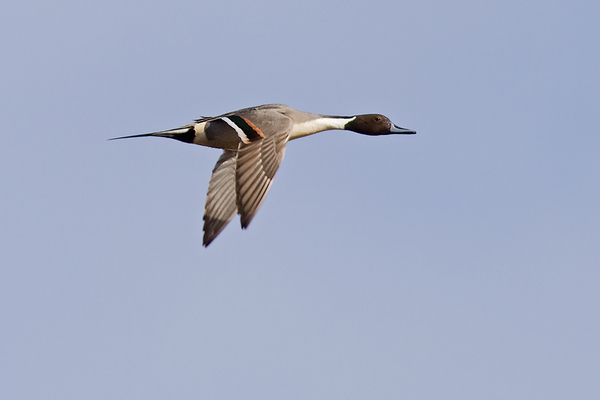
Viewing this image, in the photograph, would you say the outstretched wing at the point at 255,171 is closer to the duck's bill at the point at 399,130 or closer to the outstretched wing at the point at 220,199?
the outstretched wing at the point at 220,199

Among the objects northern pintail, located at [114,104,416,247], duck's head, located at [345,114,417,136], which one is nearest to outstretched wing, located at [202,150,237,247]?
northern pintail, located at [114,104,416,247]

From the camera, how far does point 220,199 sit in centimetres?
895

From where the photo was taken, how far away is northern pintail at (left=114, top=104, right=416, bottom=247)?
754 cm

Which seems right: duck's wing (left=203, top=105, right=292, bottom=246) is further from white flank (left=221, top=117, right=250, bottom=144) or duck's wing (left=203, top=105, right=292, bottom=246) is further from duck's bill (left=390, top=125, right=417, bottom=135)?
duck's bill (left=390, top=125, right=417, bottom=135)

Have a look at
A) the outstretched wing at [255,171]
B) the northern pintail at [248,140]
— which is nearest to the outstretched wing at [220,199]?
the northern pintail at [248,140]

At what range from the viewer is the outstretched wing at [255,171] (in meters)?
7.32

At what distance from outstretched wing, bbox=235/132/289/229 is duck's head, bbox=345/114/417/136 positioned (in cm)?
214

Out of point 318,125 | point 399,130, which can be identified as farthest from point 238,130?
point 399,130

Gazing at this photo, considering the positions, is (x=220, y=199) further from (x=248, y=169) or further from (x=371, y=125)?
(x=371, y=125)

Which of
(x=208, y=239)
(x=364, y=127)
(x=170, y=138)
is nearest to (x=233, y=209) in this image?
(x=208, y=239)

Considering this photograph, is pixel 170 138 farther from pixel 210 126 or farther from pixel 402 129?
pixel 402 129

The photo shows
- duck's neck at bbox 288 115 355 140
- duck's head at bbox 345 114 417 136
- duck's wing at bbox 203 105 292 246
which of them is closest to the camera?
duck's wing at bbox 203 105 292 246

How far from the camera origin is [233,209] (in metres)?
8.82

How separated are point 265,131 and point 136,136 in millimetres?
1377
